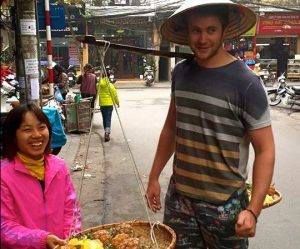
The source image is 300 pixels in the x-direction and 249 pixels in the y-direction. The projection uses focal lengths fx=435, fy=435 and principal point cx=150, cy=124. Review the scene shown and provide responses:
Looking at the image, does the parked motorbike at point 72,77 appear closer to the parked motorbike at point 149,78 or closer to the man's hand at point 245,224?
the parked motorbike at point 149,78

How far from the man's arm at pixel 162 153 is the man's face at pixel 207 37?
0.39 meters

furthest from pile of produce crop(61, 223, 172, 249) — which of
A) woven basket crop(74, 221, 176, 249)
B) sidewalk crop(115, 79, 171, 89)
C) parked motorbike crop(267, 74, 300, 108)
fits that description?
sidewalk crop(115, 79, 171, 89)

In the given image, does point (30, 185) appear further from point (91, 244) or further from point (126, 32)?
point (126, 32)

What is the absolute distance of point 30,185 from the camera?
2049mm

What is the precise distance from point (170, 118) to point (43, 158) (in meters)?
0.69

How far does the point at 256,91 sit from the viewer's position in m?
1.90

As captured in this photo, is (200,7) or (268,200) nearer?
(200,7)

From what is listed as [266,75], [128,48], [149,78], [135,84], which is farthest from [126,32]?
[128,48]

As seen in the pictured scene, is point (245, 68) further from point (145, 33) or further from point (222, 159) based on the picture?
point (145, 33)

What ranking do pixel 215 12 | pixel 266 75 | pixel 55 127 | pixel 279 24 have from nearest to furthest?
1. pixel 215 12
2. pixel 55 127
3. pixel 266 75
4. pixel 279 24

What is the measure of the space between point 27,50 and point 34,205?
8.93 feet

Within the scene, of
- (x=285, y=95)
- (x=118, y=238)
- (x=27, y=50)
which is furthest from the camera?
(x=285, y=95)

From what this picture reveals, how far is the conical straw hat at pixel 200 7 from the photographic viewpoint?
6.45 ft

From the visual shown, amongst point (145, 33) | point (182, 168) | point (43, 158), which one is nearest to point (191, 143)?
point (182, 168)
